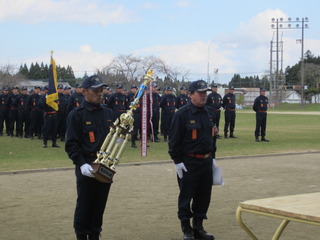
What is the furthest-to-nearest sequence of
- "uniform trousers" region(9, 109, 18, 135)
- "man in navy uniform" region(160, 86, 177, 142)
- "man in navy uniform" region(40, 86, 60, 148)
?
1. "uniform trousers" region(9, 109, 18, 135)
2. "man in navy uniform" region(160, 86, 177, 142)
3. "man in navy uniform" region(40, 86, 60, 148)

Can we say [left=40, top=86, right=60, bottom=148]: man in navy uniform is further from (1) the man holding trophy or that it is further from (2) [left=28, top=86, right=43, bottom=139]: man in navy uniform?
(1) the man holding trophy

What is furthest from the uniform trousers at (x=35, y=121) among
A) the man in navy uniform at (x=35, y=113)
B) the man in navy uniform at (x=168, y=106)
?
the man in navy uniform at (x=168, y=106)

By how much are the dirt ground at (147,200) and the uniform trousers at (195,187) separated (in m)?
0.39

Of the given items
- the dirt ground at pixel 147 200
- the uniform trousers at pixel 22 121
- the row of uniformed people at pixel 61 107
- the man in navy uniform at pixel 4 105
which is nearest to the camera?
the dirt ground at pixel 147 200

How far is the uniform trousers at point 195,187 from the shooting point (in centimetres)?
694

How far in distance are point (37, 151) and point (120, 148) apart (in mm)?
12947

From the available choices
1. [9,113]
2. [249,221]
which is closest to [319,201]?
[249,221]

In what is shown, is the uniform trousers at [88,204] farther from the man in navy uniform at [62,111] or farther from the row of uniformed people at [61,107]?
the man in navy uniform at [62,111]

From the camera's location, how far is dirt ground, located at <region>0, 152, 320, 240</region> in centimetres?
719

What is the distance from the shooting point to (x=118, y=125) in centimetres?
562

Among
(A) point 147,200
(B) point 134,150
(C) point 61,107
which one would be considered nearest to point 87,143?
(A) point 147,200

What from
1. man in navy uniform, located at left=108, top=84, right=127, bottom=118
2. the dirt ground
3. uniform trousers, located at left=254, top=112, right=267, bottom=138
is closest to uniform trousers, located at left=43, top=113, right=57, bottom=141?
man in navy uniform, located at left=108, top=84, right=127, bottom=118

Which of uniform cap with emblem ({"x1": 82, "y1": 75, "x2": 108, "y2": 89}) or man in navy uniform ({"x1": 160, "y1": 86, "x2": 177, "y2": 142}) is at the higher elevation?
uniform cap with emblem ({"x1": 82, "y1": 75, "x2": 108, "y2": 89})

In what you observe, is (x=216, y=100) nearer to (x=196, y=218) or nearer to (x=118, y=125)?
(x=196, y=218)
